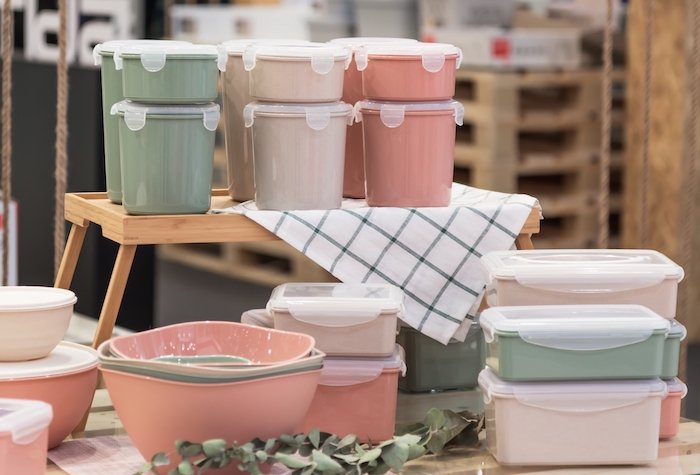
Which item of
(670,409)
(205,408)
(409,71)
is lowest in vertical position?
(670,409)

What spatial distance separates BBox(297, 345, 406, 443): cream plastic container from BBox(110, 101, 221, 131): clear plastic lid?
385mm

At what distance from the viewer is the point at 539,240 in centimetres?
414

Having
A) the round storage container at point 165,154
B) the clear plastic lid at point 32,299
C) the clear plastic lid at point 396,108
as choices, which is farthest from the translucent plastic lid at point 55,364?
the clear plastic lid at point 396,108

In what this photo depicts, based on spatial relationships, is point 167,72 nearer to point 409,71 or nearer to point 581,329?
point 409,71

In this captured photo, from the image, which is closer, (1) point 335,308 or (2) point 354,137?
Result: (1) point 335,308

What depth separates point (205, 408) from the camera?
1232 millimetres

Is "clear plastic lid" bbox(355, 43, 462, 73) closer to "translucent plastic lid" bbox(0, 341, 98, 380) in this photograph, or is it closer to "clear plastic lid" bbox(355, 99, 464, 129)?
"clear plastic lid" bbox(355, 99, 464, 129)

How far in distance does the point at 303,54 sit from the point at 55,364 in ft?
1.84

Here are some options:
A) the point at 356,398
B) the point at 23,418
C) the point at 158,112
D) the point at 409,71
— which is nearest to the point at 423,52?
the point at 409,71

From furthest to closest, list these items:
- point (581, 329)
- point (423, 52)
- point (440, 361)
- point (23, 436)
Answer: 1. point (440, 361)
2. point (423, 52)
3. point (581, 329)
4. point (23, 436)

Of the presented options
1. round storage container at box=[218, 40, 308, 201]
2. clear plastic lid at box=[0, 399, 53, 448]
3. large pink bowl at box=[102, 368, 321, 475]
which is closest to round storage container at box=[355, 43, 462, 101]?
round storage container at box=[218, 40, 308, 201]

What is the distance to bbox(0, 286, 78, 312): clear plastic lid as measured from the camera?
54.4 inches

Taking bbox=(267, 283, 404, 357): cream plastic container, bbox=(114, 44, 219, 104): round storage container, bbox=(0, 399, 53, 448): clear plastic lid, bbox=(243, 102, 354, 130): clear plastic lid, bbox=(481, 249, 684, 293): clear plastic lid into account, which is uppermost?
bbox=(114, 44, 219, 104): round storage container

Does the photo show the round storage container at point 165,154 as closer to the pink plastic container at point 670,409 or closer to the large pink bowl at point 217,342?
the large pink bowl at point 217,342
